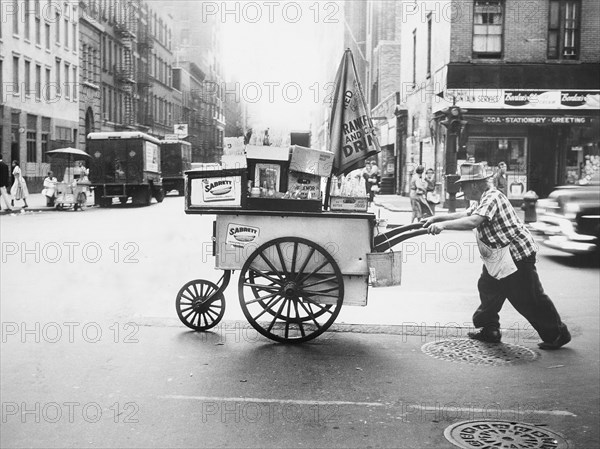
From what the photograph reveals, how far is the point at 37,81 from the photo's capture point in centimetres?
4253

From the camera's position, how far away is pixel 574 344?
759 cm

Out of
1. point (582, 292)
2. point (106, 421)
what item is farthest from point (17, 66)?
point (106, 421)

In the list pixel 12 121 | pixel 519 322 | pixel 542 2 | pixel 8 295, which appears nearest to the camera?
pixel 519 322

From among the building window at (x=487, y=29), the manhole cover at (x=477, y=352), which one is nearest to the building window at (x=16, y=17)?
the building window at (x=487, y=29)

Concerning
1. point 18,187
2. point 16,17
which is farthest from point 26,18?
point 18,187

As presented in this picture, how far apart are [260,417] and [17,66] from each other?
38379 millimetres

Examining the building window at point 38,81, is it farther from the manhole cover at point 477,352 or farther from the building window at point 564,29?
the manhole cover at point 477,352

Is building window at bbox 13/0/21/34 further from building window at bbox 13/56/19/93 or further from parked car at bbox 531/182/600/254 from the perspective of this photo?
parked car at bbox 531/182/600/254

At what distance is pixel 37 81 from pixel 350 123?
3894cm

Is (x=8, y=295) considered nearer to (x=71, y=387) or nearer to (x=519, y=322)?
(x=71, y=387)

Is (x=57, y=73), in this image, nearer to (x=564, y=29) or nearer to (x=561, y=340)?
(x=564, y=29)

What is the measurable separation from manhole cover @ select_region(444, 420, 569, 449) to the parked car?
28.2 feet

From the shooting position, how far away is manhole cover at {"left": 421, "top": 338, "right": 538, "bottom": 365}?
7008 millimetres

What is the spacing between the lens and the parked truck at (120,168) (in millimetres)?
33062
